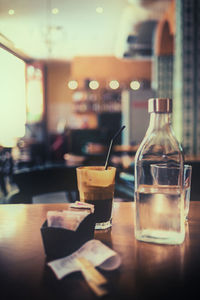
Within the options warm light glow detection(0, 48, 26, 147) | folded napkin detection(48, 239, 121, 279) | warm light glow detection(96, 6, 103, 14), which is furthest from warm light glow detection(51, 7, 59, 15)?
folded napkin detection(48, 239, 121, 279)

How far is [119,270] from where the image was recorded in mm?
540

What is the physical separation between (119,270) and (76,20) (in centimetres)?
700

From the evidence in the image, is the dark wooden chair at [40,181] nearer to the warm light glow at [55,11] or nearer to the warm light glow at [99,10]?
the warm light glow at [99,10]

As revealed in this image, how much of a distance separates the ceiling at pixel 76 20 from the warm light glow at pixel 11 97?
4374mm

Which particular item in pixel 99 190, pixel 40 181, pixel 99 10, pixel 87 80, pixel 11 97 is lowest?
pixel 40 181

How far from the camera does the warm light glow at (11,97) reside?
0.91m

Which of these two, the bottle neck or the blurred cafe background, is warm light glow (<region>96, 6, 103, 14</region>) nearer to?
the blurred cafe background

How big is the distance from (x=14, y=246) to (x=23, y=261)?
8 centimetres

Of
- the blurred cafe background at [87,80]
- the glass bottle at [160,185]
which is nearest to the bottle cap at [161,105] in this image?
the glass bottle at [160,185]

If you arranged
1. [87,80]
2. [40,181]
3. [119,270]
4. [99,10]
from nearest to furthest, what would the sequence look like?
[119,270] < [40,181] < [99,10] < [87,80]

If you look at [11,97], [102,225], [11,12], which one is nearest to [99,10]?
[11,12]

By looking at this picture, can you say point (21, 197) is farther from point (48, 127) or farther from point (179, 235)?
point (48, 127)

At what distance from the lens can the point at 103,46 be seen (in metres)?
9.35

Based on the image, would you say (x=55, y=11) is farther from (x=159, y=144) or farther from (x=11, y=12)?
(x=159, y=144)
